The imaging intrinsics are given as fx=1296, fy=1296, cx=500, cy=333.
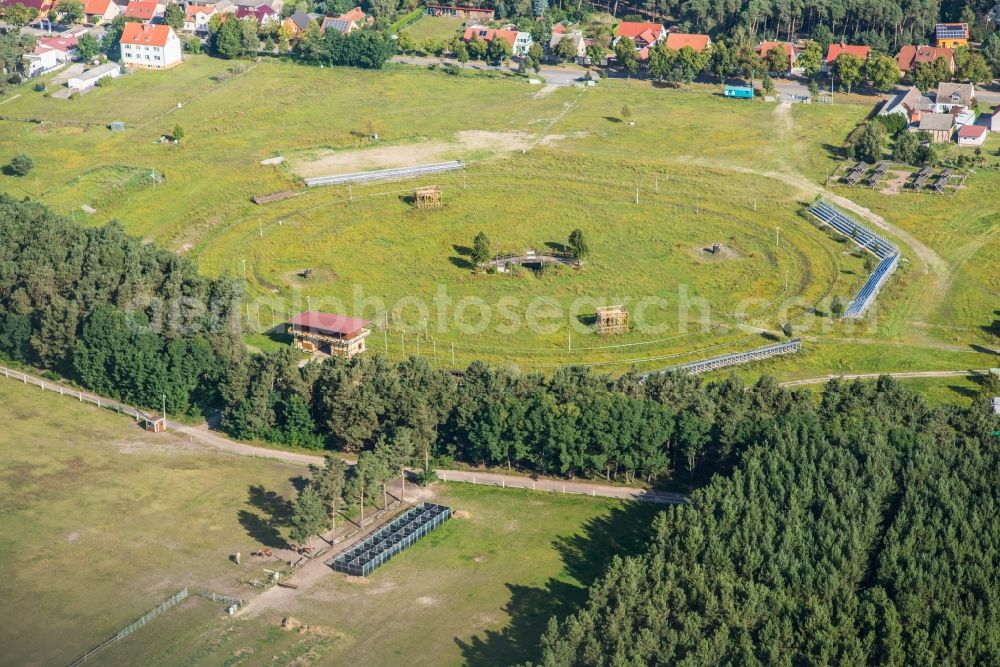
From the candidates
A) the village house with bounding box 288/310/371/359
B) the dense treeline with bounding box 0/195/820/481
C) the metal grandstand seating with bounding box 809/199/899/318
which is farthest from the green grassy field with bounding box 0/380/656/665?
the metal grandstand seating with bounding box 809/199/899/318

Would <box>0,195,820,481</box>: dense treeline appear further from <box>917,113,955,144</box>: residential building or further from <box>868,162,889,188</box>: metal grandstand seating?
<box>917,113,955,144</box>: residential building

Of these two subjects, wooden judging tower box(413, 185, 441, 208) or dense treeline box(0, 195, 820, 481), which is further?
wooden judging tower box(413, 185, 441, 208)

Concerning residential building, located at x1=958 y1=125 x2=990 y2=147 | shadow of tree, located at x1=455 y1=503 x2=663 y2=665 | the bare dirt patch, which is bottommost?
shadow of tree, located at x1=455 y1=503 x2=663 y2=665

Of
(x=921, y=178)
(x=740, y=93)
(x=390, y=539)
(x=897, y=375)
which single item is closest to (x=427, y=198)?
(x=921, y=178)

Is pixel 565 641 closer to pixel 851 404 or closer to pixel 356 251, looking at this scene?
pixel 851 404

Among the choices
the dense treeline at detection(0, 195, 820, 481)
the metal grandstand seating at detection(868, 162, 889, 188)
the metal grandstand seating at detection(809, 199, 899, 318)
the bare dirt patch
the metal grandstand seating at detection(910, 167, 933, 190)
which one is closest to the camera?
the dense treeline at detection(0, 195, 820, 481)

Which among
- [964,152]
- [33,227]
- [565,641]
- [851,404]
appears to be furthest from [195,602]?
[964,152]

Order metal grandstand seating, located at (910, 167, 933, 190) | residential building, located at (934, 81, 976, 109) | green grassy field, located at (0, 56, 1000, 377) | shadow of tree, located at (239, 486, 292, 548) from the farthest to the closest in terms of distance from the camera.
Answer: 1. residential building, located at (934, 81, 976, 109)
2. metal grandstand seating, located at (910, 167, 933, 190)
3. green grassy field, located at (0, 56, 1000, 377)
4. shadow of tree, located at (239, 486, 292, 548)
